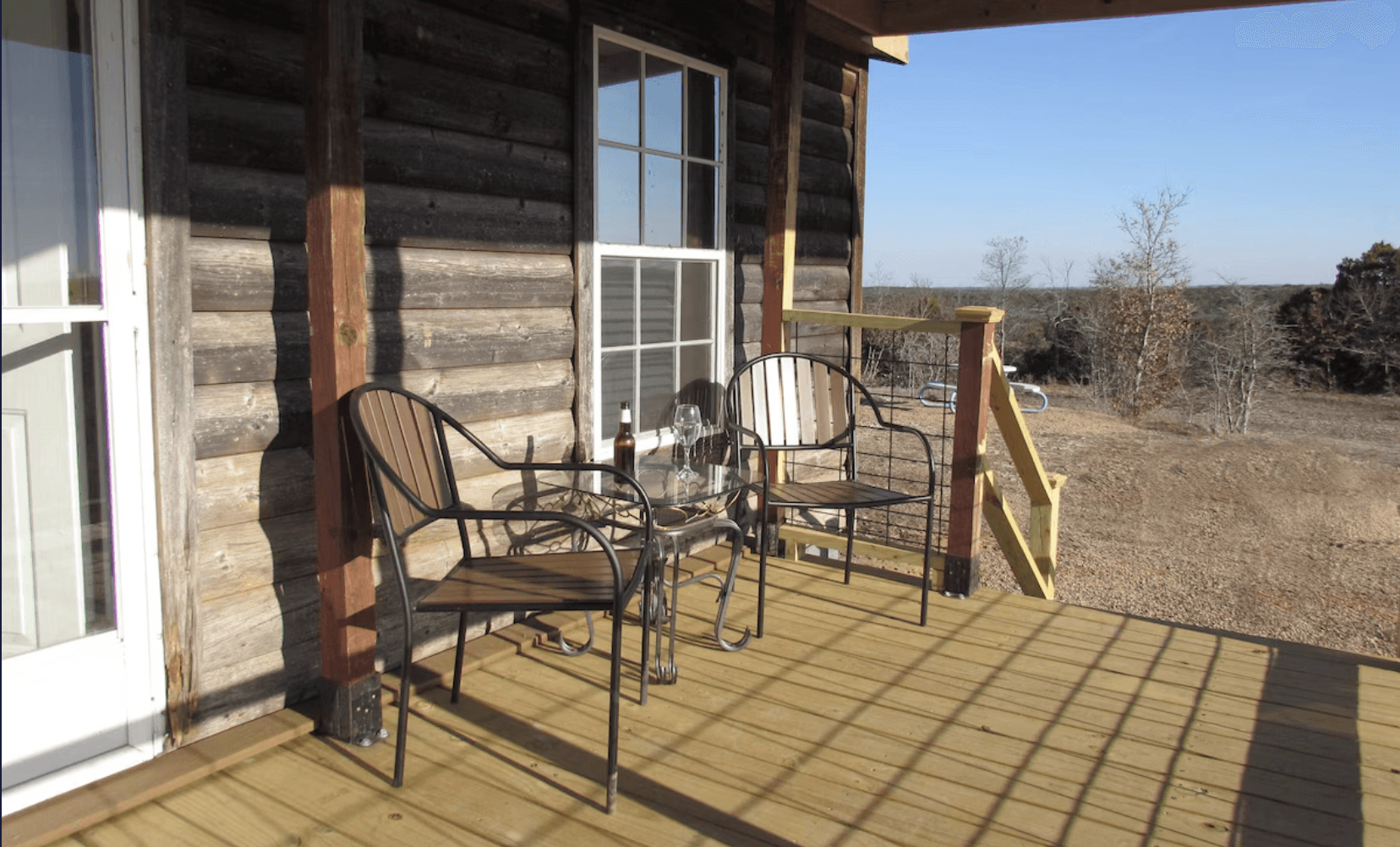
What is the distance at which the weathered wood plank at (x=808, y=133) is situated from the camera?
416 cm

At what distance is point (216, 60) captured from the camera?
7.16 feet

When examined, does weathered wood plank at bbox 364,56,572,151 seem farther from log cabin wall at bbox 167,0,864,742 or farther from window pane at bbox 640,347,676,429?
window pane at bbox 640,347,676,429

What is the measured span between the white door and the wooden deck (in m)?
0.25

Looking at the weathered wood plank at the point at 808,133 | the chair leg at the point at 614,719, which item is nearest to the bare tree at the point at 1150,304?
the weathered wood plank at the point at 808,133

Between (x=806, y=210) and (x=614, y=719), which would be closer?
(x=614, y=719)

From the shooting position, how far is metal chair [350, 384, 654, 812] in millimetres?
2086

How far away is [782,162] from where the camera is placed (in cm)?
Result: 402

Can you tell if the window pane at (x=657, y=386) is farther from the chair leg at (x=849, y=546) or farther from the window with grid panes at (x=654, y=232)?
the chair leg at (x=849, y=546)

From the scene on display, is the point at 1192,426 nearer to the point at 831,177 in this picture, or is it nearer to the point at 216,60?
the point at 831,177

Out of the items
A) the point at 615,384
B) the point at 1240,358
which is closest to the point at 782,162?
the point at 615,384

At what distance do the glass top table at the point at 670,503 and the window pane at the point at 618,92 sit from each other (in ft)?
3.89

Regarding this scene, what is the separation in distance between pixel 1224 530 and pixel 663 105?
7.48m

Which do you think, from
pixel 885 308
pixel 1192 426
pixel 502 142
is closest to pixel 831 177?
pixel 502 142

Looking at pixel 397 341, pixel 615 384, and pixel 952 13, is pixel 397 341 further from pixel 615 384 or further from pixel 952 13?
pixel 952 13
